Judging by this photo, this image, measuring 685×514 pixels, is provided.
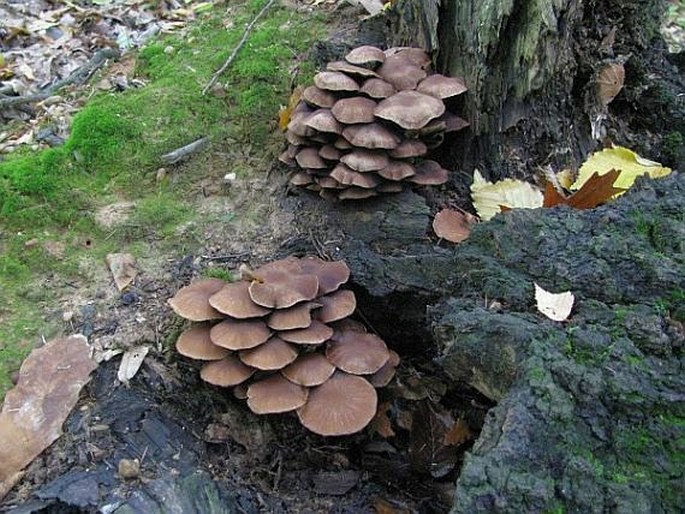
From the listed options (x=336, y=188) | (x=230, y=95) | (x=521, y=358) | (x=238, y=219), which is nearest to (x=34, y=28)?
(x=230, y=95)

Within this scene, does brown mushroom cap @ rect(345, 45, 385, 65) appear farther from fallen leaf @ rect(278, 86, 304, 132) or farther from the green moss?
the green moss

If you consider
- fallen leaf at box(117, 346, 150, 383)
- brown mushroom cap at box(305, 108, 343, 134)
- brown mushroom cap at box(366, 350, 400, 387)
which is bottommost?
brown mushroom cap at box(366, 350, 400, 387)

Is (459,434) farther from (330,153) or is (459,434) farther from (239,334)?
(330,153)

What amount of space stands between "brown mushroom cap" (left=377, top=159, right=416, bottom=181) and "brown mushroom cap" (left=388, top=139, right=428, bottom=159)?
4cm

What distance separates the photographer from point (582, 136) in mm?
4047

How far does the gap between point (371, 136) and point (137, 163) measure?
169 centimetres

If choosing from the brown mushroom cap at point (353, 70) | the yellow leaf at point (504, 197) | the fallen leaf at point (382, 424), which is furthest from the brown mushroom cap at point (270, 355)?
the brown mushroom cap at point (353, 70)

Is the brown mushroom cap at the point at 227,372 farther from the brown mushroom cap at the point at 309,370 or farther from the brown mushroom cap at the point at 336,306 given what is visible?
the brown mushroom cap at the point at 336,306

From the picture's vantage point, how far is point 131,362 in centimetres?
319

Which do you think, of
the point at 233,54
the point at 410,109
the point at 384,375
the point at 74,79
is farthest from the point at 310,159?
the point at 74,79

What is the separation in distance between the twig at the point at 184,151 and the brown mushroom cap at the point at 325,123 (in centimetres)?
105

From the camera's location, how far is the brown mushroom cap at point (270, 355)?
2.80 metres

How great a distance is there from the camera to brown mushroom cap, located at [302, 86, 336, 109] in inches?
144

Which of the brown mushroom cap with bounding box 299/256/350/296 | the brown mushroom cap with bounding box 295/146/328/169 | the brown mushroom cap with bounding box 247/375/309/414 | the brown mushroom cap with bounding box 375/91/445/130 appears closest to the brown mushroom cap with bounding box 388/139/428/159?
the brown mushroom cap with bounding box 375/91/445/130
